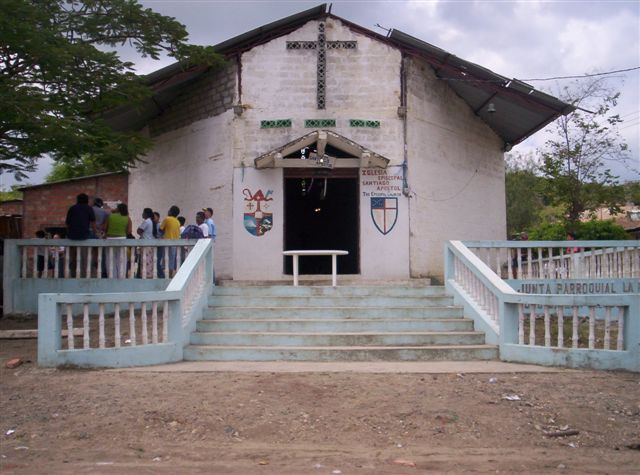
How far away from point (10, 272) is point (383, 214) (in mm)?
6589

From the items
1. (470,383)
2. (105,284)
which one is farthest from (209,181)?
(470,383)

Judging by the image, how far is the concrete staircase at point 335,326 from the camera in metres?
8.07

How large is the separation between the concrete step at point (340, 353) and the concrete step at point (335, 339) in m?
0.30

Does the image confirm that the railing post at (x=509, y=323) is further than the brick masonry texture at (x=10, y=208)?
No

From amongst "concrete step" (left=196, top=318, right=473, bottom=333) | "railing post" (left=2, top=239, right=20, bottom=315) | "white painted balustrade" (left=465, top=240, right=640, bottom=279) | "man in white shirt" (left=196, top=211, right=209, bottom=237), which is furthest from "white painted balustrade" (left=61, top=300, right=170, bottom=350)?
"white painted balustrade" (left=465, top=240, right=640, bottom=279)

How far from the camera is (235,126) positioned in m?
12.5

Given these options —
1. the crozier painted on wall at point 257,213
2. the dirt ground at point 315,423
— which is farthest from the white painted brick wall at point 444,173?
the dirt ground at point 315,423

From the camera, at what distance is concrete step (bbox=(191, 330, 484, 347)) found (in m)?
8.46

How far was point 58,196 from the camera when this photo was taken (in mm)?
17328

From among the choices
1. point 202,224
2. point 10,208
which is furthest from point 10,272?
point 10,208

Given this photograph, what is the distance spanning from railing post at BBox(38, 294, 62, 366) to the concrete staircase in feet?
5.19

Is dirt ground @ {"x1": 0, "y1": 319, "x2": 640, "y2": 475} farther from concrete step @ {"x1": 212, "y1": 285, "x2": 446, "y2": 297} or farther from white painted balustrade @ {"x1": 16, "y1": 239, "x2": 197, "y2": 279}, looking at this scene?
white painted balustrade @ {"x1": 16, "y1": 239, "x2": 197, "y2": 279}

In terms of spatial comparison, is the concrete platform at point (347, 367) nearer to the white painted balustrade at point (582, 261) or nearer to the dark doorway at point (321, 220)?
the white painted balustrade at point (582, 261)

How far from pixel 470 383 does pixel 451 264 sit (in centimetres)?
360
